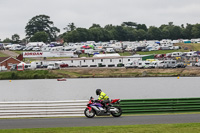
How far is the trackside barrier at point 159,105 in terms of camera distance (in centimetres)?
2484

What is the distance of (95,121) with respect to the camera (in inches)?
869

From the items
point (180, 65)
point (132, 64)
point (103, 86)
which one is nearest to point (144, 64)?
point (132, 64)

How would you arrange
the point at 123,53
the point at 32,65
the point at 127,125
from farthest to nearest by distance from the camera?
1. the point at 123,53
2. the point at 32,65
3. the point at 127,125

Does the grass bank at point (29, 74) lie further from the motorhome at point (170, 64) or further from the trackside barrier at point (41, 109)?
the trackside barrier at point (41, 109)

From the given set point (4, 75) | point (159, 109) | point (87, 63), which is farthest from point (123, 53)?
point (159, 109)

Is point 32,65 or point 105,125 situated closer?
point 105,125

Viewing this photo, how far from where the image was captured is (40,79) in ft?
305

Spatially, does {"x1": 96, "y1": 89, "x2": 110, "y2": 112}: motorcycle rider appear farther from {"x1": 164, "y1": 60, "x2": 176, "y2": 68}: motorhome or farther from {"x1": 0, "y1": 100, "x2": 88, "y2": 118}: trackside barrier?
{"x1": 164, "y1": 60, "x2": 176, "y2": 68}: motorhome

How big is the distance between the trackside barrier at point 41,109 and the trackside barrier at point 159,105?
2.68 metres

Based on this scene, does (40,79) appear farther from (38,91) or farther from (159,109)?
(159,109)

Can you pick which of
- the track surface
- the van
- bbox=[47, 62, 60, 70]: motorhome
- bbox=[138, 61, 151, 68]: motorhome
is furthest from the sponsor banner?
the track surface

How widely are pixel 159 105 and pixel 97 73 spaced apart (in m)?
67.7

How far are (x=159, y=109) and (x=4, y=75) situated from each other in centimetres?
7662

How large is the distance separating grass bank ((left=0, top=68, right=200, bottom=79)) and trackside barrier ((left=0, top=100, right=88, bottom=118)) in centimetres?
6281
